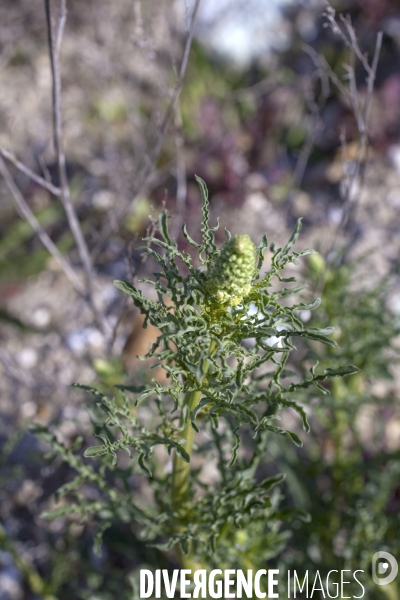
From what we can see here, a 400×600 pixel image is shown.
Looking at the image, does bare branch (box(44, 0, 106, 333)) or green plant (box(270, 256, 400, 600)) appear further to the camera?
green plant (box(270, 256, 400, 600))

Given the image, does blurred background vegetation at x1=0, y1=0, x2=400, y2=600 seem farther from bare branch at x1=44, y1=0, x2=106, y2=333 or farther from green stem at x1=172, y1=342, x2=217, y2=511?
green stem at x1=172, y1=342, x2=217, y2=511

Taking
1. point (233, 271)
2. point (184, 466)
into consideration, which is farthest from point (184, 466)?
point (233, 271)

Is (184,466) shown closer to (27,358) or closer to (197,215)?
(27,358)

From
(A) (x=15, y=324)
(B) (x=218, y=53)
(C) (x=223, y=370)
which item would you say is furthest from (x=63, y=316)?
(B) (x=218, y=53)

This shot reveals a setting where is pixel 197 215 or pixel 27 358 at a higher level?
pixel 197 215

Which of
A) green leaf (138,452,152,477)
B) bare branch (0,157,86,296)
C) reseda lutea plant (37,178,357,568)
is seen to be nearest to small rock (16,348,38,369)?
bare branch (0,157,86,296)

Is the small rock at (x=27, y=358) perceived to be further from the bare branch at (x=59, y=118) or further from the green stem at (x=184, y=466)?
the green stem at (x=184, y=466)
